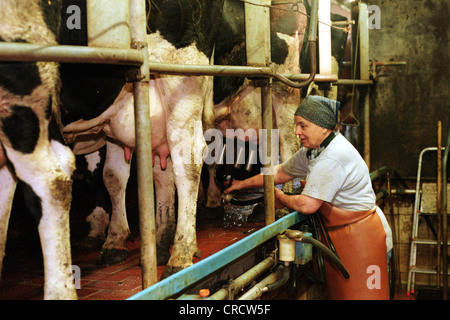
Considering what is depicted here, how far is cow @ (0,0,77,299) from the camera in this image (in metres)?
2.13

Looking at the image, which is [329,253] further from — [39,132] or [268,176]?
[39,132]

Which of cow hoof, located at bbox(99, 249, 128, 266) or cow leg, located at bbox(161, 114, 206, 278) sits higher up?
cow leg, located at bbox(161, 114, 206, 278)

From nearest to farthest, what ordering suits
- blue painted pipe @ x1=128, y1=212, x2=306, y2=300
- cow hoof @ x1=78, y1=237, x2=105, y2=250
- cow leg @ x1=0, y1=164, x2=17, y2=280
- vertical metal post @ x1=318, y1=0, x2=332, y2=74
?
1. blue painted pipe @ x1=128, y1=212, x2=306, y2=300
2. cow leg @ x1=0, y1=164, x2=17, y2=280
3. cow hoof @ x1=78, y1=237, x2=105, y2=250
4. vertical metal post @ x1=318, y1=0, x2=332, y2=74

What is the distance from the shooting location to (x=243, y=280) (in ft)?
9.05

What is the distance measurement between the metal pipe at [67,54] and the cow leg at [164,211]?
1.79 m

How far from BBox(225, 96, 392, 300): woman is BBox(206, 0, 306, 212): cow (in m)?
1.45

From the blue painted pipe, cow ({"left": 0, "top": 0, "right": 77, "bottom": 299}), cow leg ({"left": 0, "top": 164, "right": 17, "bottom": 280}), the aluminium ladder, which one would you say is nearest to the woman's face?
the blue painted pipe

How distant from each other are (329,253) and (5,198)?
79.7 inches

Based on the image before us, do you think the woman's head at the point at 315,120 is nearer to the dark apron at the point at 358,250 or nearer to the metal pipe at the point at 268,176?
the metal pipe at the point at 268,176

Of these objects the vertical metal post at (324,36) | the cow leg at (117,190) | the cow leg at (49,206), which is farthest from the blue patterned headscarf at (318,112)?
the cow leg at (49,206)

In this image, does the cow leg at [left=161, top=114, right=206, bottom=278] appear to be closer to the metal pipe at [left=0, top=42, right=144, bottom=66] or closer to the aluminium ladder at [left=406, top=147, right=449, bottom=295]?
the metal pipe at [left=0, top=42, right=144, bottom=66]
